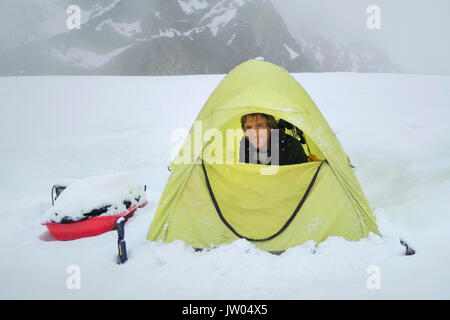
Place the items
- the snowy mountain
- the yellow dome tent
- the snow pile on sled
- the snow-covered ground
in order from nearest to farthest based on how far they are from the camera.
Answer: the snow-covered ground
the yellow dome tent
the snow pile on sled
the snowy mountain

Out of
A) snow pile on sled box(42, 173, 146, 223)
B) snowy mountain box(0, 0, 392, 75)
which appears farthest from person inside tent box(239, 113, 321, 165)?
snowy mountain box(0, 0, 392, 75)

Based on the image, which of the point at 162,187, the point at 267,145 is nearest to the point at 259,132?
the point at 267,145

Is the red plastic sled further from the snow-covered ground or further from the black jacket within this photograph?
the black jacket

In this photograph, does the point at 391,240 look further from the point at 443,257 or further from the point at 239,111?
the point at 239,111

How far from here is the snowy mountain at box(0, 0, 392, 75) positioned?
251 feet

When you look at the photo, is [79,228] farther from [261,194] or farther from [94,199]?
[261,194]

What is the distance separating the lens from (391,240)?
211cm

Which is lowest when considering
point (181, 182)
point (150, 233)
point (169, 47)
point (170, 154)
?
point (150, 233)

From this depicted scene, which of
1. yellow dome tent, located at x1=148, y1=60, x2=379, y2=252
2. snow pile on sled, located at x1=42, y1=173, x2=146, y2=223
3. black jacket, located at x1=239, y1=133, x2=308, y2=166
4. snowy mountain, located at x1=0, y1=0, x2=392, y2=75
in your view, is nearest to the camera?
yellow dome tent, located at x1=148, y1=60, x2=379, y2=252

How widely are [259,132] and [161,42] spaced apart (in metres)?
101

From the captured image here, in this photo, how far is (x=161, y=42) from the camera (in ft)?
298

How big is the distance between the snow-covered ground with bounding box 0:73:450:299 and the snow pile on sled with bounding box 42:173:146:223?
0.24 meters

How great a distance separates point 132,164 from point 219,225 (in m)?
3.74
